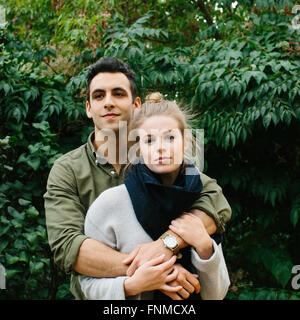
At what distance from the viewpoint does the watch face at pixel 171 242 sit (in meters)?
1.53

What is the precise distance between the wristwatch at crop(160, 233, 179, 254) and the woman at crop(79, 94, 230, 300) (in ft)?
0.10

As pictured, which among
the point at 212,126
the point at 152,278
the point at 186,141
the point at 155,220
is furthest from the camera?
the point at 212,126

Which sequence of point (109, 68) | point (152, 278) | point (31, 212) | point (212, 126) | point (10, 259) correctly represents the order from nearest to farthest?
1. point (152, 278)
2. point (109, 68)
3. point (10, 259)
4. point (31, 212)
5. point (212, 126)

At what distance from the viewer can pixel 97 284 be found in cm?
158

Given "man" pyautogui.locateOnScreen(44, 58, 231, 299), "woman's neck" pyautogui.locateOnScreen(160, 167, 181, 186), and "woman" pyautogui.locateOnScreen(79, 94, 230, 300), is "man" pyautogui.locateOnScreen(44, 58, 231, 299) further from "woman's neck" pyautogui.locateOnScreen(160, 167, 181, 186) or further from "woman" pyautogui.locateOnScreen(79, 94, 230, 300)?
"woman's neck" pyautogui.locateOnScreen(160, 167, 181, 186)

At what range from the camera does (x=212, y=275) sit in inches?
62.9

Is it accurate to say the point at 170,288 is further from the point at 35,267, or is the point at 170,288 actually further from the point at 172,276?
the point at 35,267

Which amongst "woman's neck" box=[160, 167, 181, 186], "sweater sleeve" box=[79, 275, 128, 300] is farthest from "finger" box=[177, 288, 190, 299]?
"woman's neck" box=[160, 167, 181, 186]

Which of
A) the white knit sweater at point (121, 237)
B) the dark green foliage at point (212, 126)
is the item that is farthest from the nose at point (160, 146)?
the dark green foliage at point (212, 126)

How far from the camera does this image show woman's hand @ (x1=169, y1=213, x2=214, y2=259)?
154cm

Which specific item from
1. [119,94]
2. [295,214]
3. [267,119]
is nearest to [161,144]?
[119,94]

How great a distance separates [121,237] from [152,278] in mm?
224

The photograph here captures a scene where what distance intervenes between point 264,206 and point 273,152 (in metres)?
0.49
